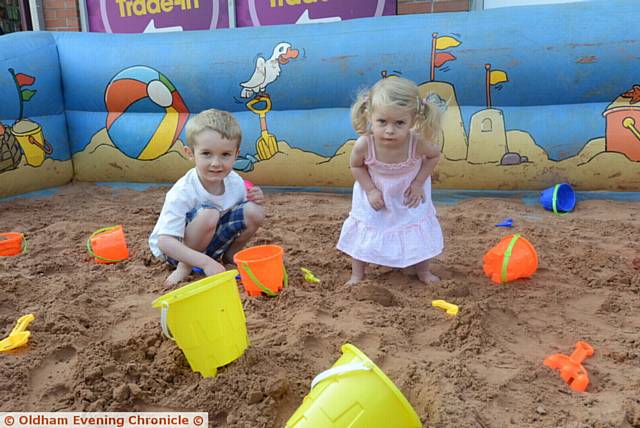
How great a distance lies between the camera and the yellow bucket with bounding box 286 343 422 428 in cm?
112

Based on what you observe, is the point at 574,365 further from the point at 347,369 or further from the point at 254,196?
the point at 254,196

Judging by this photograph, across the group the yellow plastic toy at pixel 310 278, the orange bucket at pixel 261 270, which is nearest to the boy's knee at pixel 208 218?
the orange bucket at pixel 261 270

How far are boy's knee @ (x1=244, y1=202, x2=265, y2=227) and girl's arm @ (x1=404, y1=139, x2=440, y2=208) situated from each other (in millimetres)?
635

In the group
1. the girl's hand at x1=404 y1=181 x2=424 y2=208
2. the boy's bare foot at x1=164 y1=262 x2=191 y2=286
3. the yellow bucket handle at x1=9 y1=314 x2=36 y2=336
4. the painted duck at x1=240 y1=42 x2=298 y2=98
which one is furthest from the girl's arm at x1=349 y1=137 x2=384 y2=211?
the painted duck at x1=240 y1=42 x2=298 y2=98

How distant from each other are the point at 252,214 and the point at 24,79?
2484 mm

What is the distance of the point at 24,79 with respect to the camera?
385 cm

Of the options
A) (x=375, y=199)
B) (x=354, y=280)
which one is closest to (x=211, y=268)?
(x=354, y=280)

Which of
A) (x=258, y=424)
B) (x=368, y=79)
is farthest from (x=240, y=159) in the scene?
(x=258, y=424)

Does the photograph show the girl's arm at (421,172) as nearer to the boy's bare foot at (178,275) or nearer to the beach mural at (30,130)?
the boy's bare foot at (178,275)

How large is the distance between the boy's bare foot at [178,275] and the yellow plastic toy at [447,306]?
1.01 meters

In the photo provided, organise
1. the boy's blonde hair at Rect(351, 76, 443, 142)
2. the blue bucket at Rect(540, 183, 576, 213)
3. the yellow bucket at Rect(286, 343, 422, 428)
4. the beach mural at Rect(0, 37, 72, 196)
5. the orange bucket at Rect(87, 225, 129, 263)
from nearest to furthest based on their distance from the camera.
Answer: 1. the yellow bucket at Rect(286, 343, 422, 428)
2. the boy's blonde hair at Rect(351, 76, 443, 142)
3. the orange bucket at Rect(87, 225, 129, 263)
4. the blue bucket at Rect(540, 183, 576, 213)
5. the beach mural at Rect(0, 37, 72, 196)

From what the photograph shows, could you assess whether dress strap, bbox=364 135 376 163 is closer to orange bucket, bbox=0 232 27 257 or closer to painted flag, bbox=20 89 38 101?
orange bucket, bbox=0 232 27 257

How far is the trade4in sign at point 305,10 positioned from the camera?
17.1 ft

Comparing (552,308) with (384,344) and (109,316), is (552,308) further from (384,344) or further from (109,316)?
(109,316)
